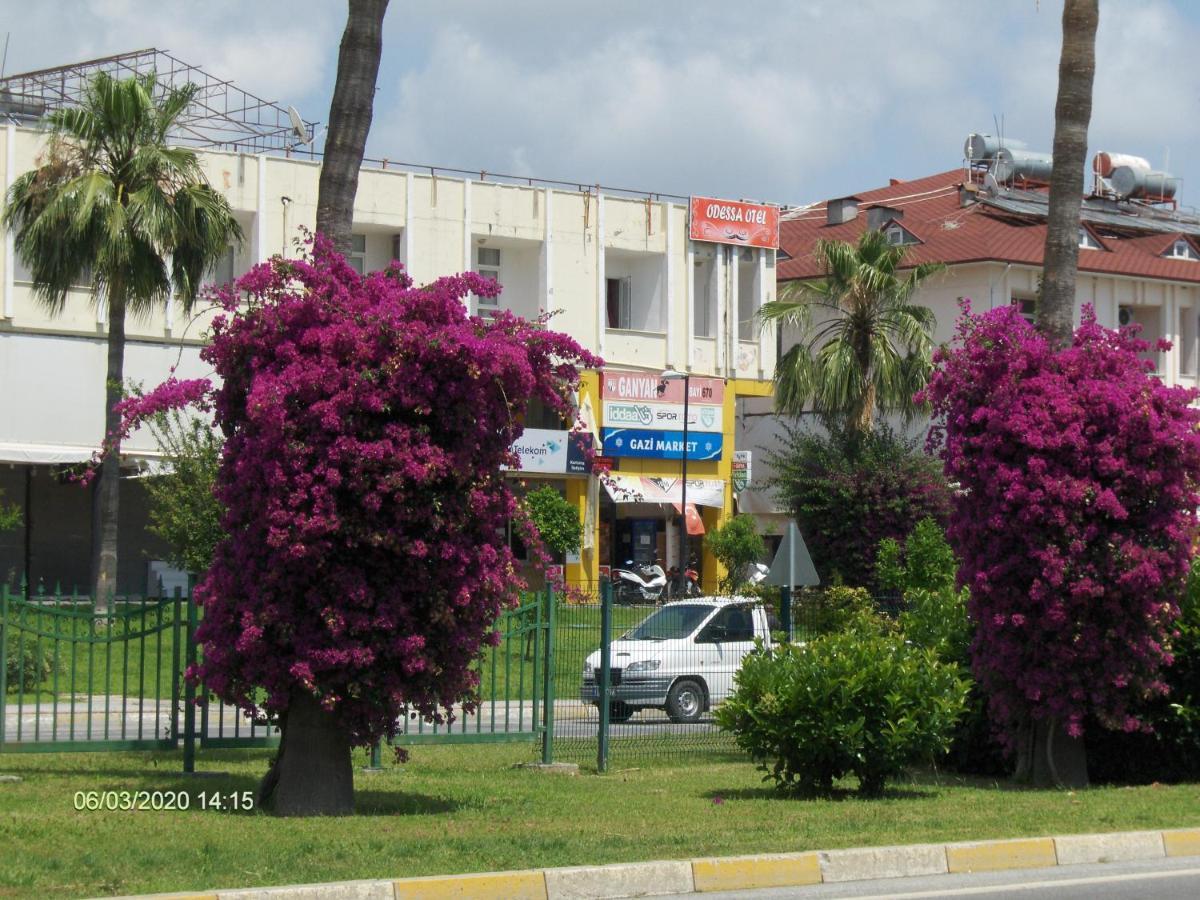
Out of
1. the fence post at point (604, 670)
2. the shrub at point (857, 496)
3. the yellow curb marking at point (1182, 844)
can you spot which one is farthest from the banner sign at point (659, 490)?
the yellow curb marking at point (1182, 844)

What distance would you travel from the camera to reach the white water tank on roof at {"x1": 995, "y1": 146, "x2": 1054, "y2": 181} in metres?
53.3

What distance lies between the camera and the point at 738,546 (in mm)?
39562

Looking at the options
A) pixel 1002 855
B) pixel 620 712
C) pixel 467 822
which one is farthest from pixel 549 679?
pixel 1002 855

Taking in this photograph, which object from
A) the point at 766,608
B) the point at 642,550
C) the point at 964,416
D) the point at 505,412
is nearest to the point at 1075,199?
the point at 964,416

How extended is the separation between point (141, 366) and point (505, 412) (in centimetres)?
2771

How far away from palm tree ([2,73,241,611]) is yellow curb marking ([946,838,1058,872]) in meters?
19.3

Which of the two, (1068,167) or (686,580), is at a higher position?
(1068,167)

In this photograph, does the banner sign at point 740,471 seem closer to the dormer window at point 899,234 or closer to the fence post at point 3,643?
the dormer window at point 899,234

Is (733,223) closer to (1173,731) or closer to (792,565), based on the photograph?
(792,565)

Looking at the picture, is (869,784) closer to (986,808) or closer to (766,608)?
(986,808)

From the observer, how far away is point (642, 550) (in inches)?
1768

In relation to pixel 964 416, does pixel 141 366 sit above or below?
above

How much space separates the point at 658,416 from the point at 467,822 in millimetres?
31994

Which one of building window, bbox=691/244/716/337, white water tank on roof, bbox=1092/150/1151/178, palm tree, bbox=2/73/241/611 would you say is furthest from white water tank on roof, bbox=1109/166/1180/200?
palm tree, bbox=2/73/241/611
